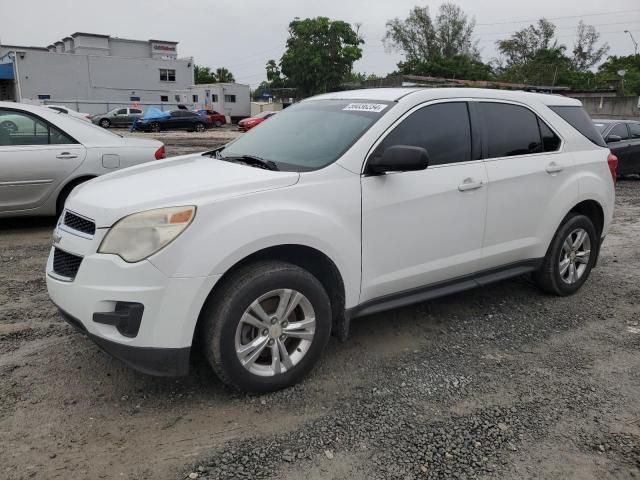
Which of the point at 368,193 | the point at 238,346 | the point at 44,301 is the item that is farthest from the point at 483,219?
the point at 44,301

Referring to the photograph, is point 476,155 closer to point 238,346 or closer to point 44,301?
point 238,346

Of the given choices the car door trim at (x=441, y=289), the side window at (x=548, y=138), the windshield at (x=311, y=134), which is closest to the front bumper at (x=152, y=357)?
the car door trim at (x=441, y=289)

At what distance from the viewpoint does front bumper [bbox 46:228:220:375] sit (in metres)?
2.77

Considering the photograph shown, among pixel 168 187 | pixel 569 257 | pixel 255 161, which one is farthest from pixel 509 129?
pixel 168 187

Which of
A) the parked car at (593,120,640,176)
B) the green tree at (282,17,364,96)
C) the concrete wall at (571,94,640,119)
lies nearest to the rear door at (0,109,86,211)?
the parked car at (593,120,640,176)

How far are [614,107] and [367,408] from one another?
37.2 m

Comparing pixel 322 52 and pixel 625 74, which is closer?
pixel 625 74

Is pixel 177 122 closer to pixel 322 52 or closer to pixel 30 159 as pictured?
pixel 322 52

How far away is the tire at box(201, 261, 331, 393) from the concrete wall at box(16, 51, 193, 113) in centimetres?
5091

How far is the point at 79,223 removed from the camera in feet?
10.3

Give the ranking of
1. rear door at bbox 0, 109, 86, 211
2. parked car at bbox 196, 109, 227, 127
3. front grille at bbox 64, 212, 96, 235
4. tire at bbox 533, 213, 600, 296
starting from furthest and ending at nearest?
parked car at bbox 196, 109, 227, 127 < rear door at bbox 0, 109, 86, 211 < tire at bbox 533, 213, 600, 296 < front grille at bbox 64, 212, 96, 235

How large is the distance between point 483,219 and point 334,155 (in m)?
1.30

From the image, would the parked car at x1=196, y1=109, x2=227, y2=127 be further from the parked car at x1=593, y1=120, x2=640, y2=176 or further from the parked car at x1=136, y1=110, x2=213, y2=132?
the parked car at x1=593, y1=120, x2=640, y2=176

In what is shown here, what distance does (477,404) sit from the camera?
10.5 feet
